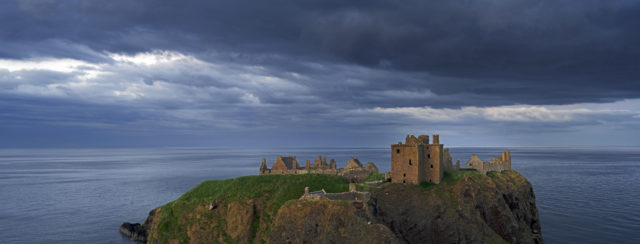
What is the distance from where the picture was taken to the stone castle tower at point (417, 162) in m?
68.8

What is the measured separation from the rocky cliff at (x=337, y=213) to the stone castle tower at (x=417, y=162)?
6.58 ft

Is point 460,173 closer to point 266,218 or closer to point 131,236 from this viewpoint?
point 266,218

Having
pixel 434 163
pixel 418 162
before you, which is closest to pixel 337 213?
pixel 418 162

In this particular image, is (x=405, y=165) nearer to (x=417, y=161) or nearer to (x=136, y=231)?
(x=417, y=161)

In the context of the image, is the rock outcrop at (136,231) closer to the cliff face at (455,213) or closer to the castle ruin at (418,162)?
the cliff face at (455,213)

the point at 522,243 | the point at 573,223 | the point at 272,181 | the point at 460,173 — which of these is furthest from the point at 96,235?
the point at 573,223

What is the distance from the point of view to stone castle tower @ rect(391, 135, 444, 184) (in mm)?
68812

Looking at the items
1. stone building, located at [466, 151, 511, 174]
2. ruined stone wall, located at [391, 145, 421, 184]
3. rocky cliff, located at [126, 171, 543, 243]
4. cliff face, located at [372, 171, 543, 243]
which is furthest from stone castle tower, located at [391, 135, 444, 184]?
stone building, located at [466, 151, 511, 174]

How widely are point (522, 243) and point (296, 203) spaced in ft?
131

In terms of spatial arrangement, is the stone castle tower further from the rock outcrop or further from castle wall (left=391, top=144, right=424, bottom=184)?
the rock outcrop

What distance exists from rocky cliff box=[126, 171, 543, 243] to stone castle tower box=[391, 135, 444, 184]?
201cm

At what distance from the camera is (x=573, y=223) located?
88250 mm

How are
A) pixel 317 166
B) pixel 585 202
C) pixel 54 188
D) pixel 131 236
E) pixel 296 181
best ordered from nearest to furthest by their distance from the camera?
pixel 296 181
pixel 131 236
pixel 317 166
pixel 585 202
pixel 54 188

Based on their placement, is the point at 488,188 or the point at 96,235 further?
the point at 96,235
